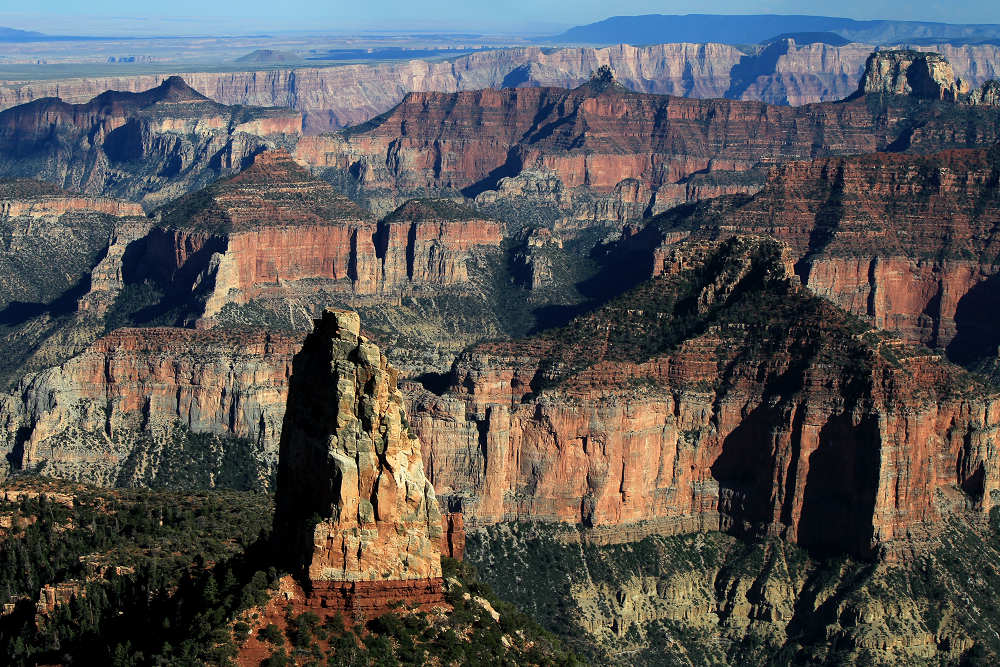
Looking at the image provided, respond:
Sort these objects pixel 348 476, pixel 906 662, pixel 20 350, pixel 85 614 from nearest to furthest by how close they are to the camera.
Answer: pixel 348 476 < pixel 85 614 < pixel 906 662 < pixel 20 350

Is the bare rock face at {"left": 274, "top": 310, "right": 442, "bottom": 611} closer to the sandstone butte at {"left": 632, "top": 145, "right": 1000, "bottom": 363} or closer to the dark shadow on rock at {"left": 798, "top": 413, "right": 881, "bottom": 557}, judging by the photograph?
the dark shadow on rock at {"left": 798, "top": 413, "right": 881, "bottom": 557}

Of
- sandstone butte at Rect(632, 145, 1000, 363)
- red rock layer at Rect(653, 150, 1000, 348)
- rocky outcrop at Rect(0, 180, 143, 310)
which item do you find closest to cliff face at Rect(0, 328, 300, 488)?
rocky outcrop at Rect(0, 180, 143, 310)

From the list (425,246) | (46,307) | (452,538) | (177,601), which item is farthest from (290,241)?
(177,601)

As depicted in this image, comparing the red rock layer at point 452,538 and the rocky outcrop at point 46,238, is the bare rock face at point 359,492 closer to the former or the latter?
the red rock layer at point 452,538

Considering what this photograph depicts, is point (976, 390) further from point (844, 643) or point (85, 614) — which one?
point (85, 614)

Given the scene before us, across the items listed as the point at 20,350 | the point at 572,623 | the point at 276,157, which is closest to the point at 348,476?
the point at 572,623

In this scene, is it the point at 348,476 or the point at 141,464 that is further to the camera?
the point at 141,464

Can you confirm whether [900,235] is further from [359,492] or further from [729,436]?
[359,492]
